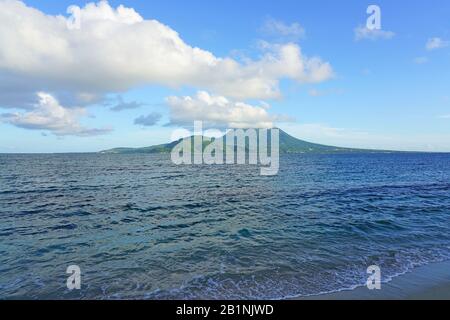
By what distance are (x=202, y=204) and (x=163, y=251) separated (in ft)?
49.3

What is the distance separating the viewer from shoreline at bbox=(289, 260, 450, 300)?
1200 cm

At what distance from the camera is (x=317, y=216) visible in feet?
86.5

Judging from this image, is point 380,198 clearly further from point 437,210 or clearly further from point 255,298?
point 255,298

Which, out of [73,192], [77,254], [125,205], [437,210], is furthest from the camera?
[73,192]

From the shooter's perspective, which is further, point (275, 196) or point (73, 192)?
point (73, 192)

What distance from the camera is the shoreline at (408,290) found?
1200cm

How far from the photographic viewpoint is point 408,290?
12.6 meters

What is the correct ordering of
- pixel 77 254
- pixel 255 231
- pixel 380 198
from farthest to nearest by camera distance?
pixel 380 198
pixel 255 231
pixel 77 254

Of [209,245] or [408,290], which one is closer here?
[408,290]

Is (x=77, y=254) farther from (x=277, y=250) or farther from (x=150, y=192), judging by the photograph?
(x=150, y=192)

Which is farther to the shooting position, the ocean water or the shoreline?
the ocean water

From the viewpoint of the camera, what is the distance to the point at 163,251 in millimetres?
17469

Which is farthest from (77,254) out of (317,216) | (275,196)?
(275,196)

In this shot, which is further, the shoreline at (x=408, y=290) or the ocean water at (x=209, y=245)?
the ocean water at (x=209, y=245)
